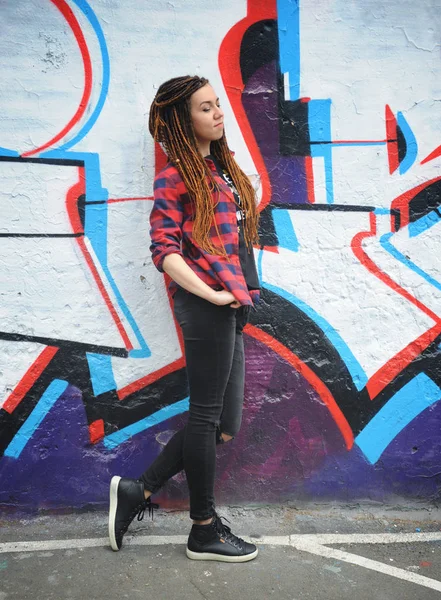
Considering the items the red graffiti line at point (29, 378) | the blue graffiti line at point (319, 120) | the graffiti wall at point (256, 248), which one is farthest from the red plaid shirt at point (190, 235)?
the red graffiti line at point (29, 378)

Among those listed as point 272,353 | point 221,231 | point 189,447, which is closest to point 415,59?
point 221,231

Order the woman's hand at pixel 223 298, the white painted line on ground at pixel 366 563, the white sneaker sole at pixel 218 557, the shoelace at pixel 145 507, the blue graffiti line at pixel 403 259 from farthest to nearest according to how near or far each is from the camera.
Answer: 1. the blue graffiti line at pixel 403 259
2. the shoelace at pixel 145 507
3. the white sneaker sole at pixel 218 557
4. the white painted line on ground at pixel 366 563
5. the woman's hand at pixel 223 298

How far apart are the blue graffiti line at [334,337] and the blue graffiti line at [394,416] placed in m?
0.18

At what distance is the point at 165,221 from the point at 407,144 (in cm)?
130

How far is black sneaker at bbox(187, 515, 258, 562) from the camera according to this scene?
2758 millimetres

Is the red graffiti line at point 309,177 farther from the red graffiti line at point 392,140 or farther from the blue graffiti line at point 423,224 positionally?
the blue graffiti line at point 423,224

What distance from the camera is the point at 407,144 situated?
10.4 ft

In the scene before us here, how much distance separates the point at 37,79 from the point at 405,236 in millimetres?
1845

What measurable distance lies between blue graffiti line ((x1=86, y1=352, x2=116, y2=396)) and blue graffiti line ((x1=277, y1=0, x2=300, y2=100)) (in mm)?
1491

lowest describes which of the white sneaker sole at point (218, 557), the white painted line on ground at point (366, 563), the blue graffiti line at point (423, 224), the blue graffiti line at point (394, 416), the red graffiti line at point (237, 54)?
the white painted line on ground at point (366, 563)

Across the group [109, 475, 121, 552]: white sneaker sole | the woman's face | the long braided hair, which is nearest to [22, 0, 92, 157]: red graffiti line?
the long braided hair

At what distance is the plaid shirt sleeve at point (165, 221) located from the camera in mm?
2572

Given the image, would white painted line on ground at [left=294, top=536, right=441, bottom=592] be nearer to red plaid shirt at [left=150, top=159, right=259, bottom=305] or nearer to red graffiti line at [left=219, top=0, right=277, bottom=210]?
red plaid shirt at [left=150, top=159, right=259, bottom=305]

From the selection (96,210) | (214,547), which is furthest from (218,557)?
(96,210)
